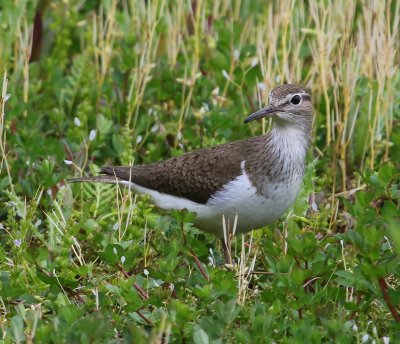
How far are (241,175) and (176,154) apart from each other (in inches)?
58.9

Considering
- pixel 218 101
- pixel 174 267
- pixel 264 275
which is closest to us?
pixel 174 267

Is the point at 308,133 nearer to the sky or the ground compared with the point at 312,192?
nearer to the sky

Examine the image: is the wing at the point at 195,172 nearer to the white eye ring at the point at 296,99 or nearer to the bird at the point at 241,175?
the bird at the point at 241,175

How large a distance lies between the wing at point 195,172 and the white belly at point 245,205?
3.5 inches

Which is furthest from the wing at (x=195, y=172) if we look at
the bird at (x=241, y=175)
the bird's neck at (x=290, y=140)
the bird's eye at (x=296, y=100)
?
the bird's eye at (x=296, y=100)

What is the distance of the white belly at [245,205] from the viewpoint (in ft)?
23.6

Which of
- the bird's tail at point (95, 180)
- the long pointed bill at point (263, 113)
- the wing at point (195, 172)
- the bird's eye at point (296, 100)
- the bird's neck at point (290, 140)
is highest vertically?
the bird's eye at point (296, 100)

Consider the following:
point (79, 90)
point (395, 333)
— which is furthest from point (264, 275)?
point (79, 90)

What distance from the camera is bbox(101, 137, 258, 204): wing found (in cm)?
748

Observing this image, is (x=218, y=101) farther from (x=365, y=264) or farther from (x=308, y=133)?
(x=365, y=264)

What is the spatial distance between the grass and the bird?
8.7 inches

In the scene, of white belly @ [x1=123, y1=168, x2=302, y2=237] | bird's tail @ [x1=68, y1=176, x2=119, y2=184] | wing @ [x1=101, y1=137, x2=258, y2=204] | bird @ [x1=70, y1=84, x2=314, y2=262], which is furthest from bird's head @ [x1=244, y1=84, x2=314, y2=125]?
bird's tail @ [x1=68, y1=176, x2=119, y2=184]

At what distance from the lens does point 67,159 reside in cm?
879

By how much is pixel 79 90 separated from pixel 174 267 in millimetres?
3850
